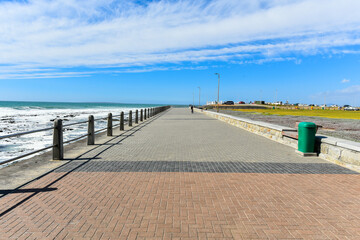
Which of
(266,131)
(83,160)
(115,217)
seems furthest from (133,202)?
(266,131)

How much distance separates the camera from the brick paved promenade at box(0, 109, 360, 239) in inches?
139

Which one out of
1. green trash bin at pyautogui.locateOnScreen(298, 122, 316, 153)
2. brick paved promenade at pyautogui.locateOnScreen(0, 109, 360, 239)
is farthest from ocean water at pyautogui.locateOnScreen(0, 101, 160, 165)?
green trash bin at pyautogui.locateOnScreen(298, 122, 316, 153)

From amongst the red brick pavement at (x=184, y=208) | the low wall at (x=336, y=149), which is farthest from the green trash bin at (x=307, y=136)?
the red brick pavement at (x=184, y=208)

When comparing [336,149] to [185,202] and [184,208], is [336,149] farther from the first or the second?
[184,208]

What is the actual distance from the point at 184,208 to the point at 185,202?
0.24 m

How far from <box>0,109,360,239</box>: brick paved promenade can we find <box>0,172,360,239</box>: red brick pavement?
0.04 feet

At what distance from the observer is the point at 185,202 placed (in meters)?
4.48

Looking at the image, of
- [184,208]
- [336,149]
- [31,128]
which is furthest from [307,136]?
[31,128]

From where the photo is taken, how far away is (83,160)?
7605 millimetres

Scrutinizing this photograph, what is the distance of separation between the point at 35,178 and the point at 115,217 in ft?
9.24

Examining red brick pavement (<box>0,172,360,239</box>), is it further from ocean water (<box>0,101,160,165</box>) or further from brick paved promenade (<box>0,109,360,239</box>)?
ocean water (<box>0,101,160,165</box>)

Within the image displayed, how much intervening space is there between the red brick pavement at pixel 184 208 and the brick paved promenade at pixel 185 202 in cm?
1

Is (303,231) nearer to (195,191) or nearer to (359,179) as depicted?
(195,191)

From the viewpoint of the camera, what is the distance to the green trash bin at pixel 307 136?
27.6 feet
